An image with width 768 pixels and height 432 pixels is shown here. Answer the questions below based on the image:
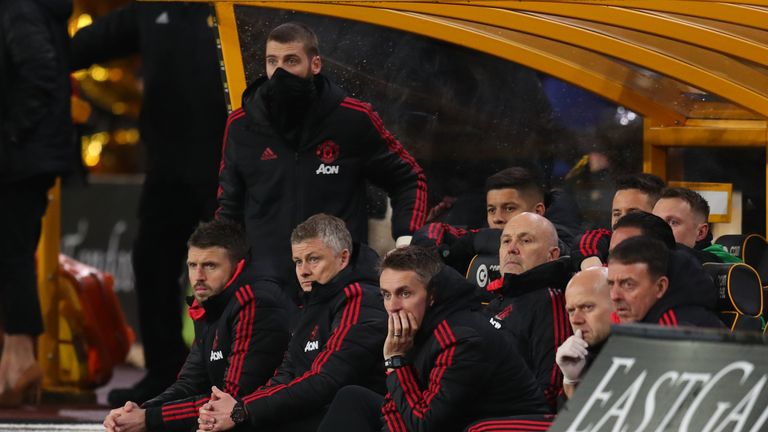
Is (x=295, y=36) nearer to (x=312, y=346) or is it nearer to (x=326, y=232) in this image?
(x=326, y=232)

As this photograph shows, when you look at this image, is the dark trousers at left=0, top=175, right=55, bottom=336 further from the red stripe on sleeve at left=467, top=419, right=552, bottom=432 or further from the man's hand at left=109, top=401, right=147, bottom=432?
the red stripe on sleeve at left=467, top=419, right=552, bottom=432

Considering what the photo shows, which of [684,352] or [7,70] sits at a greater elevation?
[7,70]

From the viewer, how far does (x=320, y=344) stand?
8.02m

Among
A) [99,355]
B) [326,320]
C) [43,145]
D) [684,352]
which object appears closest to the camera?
[684,352]

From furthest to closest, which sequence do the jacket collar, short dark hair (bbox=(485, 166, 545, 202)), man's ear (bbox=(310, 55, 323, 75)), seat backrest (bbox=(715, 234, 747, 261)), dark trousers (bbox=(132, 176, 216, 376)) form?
1. dark trousers (bbox=(132, 176, 216, 376))
2. man's ear (bbox=(310, 55, 323, 75))
3. short dark hair (bbox=(485, 166, 545, 202))
4. seat backrest (bbox=(715, 234, 747, 261))
5. the jacket collar

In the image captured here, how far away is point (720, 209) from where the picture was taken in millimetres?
9359

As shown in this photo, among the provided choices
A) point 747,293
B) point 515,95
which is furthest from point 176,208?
point 747,293

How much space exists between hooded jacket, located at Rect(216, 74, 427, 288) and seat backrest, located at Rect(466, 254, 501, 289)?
671 millimetres

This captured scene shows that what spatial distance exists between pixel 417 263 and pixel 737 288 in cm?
124

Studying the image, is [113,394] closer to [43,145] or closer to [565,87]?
[43,145]

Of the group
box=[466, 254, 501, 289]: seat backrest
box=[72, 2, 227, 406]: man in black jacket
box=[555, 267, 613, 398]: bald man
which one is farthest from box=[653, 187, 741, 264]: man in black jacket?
box=[72, 2, 227, 406]: man in black jacket

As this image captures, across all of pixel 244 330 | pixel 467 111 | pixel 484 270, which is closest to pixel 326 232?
pixel 244 330

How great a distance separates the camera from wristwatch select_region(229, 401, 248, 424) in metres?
7.91

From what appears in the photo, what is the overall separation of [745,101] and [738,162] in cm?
58
